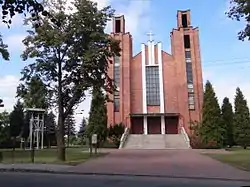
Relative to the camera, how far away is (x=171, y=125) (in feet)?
189

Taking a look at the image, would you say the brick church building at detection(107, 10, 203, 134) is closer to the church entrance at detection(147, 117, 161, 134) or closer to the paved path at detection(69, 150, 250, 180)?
the church entrance at detection(147, 117, 161, 134)

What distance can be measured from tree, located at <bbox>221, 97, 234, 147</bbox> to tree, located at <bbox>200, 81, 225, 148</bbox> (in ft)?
12.0

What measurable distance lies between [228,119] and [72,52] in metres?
34.0

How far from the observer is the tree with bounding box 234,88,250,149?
50838mm

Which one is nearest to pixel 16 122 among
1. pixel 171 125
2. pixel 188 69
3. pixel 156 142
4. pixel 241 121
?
pixel 171 125

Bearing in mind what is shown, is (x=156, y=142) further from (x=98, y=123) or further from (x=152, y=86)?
(x=152, y=86)

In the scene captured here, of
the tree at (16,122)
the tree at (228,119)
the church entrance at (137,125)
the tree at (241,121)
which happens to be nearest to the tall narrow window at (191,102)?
the tree at (228,119)

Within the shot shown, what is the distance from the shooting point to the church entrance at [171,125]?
57.3 meters

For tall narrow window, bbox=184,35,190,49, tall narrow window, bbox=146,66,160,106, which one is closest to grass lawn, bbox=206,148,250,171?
tall narrow window, bbox=146,66,160,106

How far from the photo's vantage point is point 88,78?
26734 millimetres

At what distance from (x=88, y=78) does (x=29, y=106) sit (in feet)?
15.9

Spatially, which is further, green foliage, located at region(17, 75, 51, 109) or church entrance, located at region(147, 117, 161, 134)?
church entrance, located at region(147, 117, 161, 134)

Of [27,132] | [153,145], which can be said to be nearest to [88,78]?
[153,145]

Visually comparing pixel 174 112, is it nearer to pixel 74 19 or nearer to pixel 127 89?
pixel 127 89
